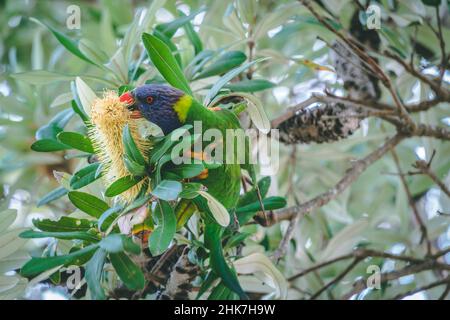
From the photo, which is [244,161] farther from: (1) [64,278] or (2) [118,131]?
(1) [64,278]

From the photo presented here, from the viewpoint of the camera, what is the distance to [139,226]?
116 cm

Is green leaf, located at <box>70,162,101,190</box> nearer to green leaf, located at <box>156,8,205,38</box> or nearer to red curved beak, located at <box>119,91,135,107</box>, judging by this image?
red curved beak, located at <box>119,91,135,107</box>

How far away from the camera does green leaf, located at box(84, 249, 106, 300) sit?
101cm

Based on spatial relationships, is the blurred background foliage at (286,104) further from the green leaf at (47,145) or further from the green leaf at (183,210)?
the green leaf at (183,210)

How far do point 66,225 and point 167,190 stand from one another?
0.28m

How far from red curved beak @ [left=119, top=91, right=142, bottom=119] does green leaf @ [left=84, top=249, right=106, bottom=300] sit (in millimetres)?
232

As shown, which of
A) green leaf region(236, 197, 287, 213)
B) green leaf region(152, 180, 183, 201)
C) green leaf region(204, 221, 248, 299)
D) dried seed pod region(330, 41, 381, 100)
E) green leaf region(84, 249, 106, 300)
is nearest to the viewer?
green leaf region(152, 180, 183, 201)

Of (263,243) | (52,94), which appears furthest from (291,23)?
(52,94)

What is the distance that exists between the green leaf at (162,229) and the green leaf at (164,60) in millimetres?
231

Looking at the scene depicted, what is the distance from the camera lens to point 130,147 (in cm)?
98

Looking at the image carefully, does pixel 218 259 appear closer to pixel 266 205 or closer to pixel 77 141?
pixel 266 205

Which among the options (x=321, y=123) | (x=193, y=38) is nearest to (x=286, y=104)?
(x=321, y=123)

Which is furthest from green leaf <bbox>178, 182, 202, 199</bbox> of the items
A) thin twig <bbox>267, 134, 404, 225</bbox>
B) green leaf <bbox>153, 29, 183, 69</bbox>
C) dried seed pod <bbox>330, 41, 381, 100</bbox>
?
dried seed pod <bbox>330, 41, 381, 100</bbox>

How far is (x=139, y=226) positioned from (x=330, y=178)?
3.56 ft
